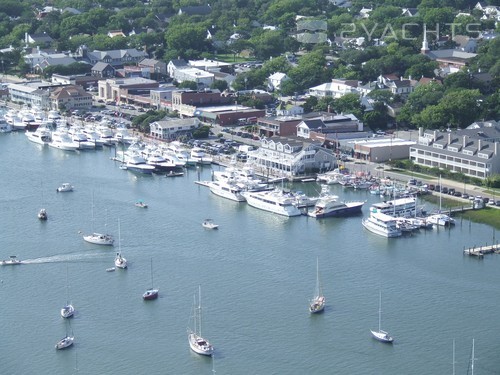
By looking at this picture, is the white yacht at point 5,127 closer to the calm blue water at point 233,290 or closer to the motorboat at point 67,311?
the calm blue water at point 233,290

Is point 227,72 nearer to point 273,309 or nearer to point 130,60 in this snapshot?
point 130,60

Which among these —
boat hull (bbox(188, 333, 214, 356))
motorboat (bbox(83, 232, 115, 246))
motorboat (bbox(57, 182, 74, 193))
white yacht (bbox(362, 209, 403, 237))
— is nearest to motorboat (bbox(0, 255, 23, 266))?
motorboat (bbox(83, 232, 115, 246))

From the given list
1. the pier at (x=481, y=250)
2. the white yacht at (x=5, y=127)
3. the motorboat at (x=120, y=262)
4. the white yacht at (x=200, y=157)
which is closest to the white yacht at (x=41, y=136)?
the white yacht at (x=5, y=127)

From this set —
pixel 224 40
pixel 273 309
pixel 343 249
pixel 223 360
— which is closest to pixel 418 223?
pixel 343 249

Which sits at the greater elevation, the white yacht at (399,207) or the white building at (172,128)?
the white building at (172,128)

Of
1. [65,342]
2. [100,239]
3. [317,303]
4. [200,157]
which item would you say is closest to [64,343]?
[65,342]

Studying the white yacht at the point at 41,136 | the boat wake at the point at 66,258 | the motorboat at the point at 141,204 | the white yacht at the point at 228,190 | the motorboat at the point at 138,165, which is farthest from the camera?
the white yacht at the point at 41,136

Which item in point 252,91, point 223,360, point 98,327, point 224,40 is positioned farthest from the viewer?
point 224,40

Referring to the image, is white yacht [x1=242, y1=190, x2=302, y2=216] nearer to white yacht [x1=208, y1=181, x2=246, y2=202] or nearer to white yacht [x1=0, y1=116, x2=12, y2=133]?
white yacht [x1=208, y1=181, x2=246, y2=202]
